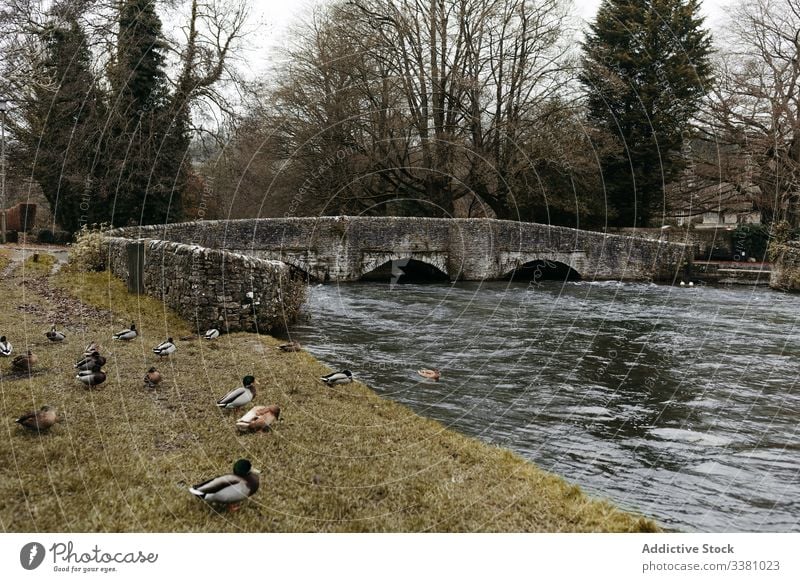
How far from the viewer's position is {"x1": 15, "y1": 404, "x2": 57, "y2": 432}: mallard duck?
552cm

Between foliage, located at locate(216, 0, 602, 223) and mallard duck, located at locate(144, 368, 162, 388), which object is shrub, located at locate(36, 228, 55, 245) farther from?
mallard duck, located at locate(144, 368, 162, 388)

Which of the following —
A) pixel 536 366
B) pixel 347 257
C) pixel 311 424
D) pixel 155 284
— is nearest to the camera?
pixel 311 424

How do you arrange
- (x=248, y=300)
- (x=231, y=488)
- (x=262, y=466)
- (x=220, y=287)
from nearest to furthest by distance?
(x=231, y=488), (x=262, y=466), (x=220, y=287), (x=248, y=300)

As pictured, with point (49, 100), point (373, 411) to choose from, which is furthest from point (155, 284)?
point (373, 411)

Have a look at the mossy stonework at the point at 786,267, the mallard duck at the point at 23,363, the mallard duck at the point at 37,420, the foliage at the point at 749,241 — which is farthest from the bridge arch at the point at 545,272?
the mallard duck at the point at 37,420

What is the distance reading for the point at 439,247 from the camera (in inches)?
1144

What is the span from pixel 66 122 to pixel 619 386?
52.1 feet

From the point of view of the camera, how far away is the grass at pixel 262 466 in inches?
173

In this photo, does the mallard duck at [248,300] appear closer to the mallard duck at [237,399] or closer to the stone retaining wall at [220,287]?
the stone retaining wall at [220,287]

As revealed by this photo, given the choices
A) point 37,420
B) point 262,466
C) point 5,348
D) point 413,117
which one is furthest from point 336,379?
point 413,117

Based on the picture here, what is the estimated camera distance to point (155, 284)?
15297mm

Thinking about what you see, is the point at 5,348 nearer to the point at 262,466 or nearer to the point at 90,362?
the point at 90,362
